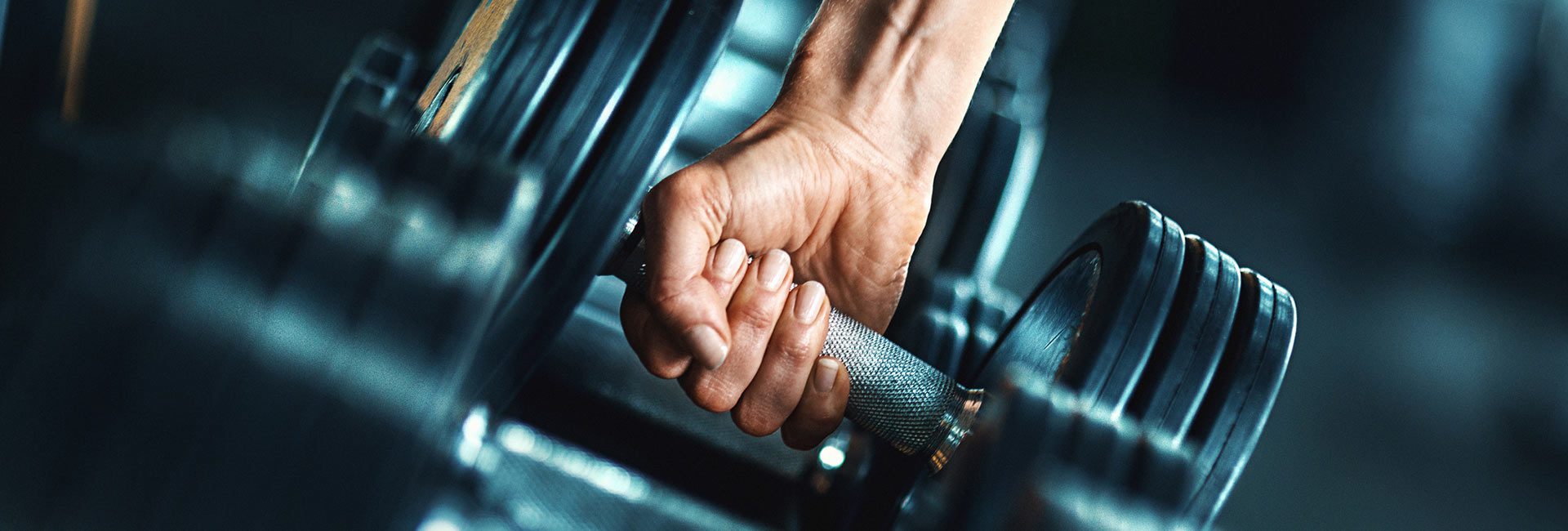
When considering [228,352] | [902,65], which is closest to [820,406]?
[902,65]

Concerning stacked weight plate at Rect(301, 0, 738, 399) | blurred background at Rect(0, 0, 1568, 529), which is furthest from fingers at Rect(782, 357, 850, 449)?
blurred background at Rect(0, 0, 1568, 529)

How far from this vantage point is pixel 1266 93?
3.42 m

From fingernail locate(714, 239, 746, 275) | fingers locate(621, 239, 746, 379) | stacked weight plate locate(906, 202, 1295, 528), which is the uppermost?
stacked weight plate locate(906, 202, 1295, 528)

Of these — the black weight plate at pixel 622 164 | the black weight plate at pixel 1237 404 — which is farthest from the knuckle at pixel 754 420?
the black weight plate at pixel 1237 404

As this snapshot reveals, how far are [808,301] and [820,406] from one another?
0.32ft

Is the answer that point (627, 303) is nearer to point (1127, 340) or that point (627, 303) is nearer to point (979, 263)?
point (1127, 340)

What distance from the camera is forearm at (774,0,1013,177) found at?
1.04 m

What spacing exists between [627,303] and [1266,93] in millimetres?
3022

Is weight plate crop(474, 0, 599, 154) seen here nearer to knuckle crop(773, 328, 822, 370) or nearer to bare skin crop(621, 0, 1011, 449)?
bare skin crop(621, 0, 1011, 449)

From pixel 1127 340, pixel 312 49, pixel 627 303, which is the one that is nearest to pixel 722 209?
pixel 627 303

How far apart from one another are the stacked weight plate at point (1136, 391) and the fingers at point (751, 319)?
0.16m

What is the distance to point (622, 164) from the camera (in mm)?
709

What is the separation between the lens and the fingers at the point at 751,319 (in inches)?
32.6

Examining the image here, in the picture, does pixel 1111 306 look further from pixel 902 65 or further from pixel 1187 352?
pixel 902 65
